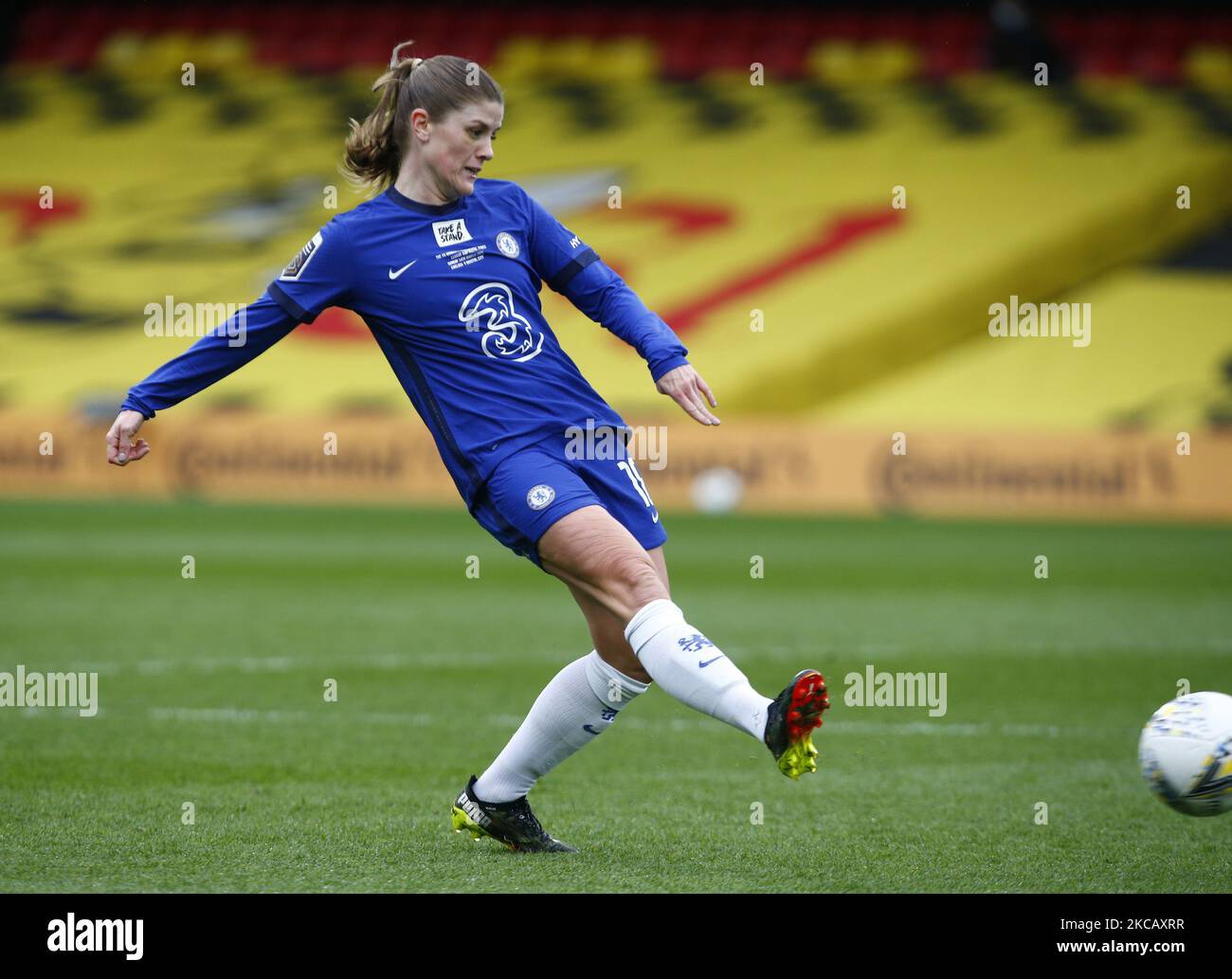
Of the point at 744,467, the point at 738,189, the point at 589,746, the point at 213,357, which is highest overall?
the point at 738,189

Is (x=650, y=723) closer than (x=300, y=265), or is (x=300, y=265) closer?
(x=300, y=265)

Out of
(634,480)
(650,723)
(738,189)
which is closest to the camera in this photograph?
(634,480)

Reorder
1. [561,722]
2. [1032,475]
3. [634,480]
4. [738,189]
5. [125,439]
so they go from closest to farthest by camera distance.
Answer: [125,439], [634,480], [561,722], [1032,475], [738,189]

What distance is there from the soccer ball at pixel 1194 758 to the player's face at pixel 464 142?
239cm

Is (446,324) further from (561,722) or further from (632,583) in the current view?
(561,722)

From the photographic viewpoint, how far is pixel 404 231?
15.6 ft

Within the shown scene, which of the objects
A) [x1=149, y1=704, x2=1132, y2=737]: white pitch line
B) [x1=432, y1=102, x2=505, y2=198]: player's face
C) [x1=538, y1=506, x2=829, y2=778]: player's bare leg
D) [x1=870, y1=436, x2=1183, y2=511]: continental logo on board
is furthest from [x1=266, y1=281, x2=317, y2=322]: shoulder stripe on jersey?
[x1=870, y1=436, x2=1183, y2=511]: continental logo on board

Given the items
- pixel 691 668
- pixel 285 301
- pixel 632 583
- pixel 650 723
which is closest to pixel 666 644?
pixel 691 668

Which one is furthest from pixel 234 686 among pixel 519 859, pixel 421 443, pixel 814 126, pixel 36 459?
pixel 814 126

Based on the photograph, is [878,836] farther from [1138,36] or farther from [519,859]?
[1138,36]

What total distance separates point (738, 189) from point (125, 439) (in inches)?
954

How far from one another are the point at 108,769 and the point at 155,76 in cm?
2811

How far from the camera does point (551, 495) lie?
4.59 m

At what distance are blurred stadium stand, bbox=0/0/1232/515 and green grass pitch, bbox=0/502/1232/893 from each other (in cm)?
714
